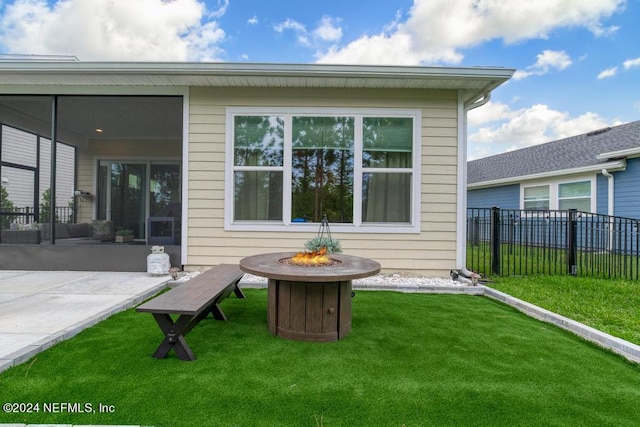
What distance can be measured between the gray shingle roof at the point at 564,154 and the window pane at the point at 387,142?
656 centimetres

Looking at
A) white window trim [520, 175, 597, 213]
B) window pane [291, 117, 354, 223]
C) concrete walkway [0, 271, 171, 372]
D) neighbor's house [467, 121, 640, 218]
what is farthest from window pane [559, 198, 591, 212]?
concrete walkway [0, 271, 171, 372]

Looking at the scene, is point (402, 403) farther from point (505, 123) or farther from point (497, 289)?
point (505, 123)

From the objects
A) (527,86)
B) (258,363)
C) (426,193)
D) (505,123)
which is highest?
(505,123)

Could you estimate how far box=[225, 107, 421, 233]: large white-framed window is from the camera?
4.95 metres

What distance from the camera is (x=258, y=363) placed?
7.14 feet

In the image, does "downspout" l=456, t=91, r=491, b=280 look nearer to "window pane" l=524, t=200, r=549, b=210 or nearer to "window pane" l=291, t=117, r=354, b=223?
"window pane" l=291, t=117, r=354, b=223

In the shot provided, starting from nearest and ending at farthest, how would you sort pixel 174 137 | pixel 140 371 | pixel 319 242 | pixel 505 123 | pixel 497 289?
pixel 140 371
pixel 319 242
pixel 497 289
pixel 174 137
pixel 505 123

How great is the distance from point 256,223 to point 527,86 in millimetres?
14613

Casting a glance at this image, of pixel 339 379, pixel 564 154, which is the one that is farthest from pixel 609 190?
pixel 339 379

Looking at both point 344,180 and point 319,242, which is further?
point 344,180

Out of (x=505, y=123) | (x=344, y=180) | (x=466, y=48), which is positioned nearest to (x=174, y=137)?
(x=344, y=180)

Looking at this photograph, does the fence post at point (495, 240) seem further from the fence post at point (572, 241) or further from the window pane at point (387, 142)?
the window pane at point (387, 142)

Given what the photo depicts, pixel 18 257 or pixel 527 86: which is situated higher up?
pixel 527 86

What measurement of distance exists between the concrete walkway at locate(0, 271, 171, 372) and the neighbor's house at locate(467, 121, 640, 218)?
10.5 meters
